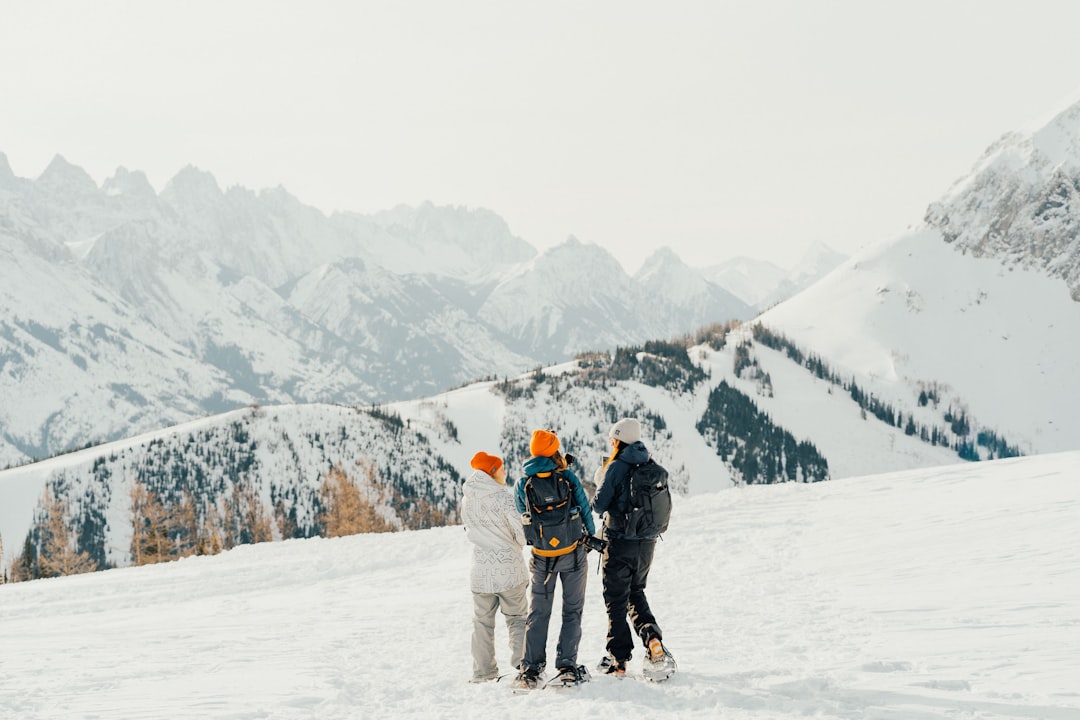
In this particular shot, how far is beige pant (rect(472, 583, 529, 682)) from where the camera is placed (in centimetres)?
1029

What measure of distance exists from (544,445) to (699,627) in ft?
17.7

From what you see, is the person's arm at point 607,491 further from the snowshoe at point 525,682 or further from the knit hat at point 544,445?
the snowshoe at point 525,682

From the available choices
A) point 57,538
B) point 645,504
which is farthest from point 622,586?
point 57,538

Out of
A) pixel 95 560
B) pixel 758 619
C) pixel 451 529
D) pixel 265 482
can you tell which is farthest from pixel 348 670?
pixel 265 482

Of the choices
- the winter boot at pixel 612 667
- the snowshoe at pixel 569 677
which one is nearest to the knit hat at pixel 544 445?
the snowshoe at pixel 569 677

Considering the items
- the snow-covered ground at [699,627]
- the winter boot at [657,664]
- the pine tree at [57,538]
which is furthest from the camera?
the pine tree at [57,538]

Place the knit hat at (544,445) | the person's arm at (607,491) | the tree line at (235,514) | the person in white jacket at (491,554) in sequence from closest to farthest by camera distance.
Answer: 1. the knit hat at (544,445)
2. the person's arm at (607,491)
3. the person in white jacket at (491,554)
4. the tree line at (235,514)

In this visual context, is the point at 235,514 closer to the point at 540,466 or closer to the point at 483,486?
the point at 483,486

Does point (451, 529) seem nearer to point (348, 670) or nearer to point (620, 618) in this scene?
point (348, 670)

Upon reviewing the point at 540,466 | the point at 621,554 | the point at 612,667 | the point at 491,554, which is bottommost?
the point at 612,667

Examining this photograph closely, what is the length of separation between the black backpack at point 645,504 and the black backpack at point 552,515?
68 centimetres

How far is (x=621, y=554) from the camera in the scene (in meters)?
9.90

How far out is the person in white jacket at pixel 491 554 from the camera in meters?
10.3

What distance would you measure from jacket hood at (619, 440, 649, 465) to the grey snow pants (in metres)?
1.36
